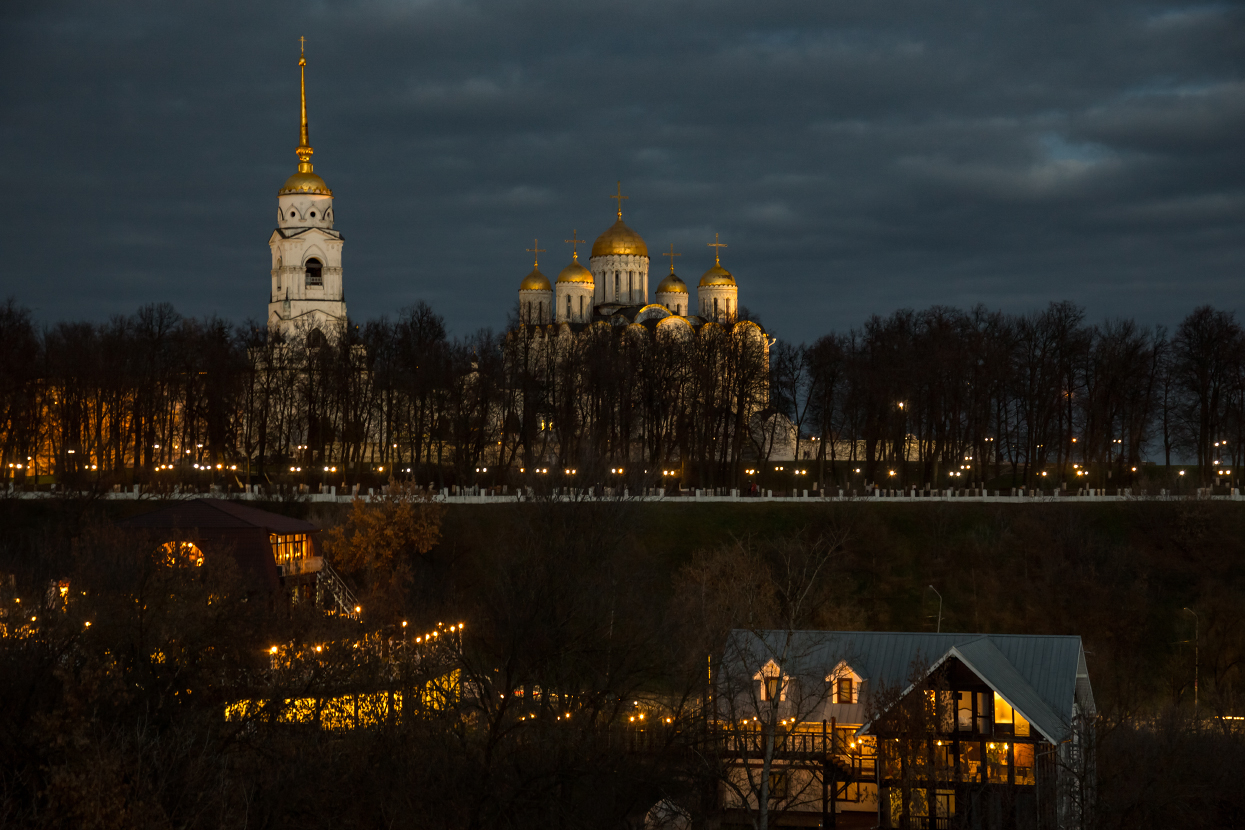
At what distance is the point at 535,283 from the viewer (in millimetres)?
97500

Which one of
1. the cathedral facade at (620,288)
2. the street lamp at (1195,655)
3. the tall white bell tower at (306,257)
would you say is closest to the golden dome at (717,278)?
the cathedral facade at (620,288)

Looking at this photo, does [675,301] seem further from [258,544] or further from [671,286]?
[258,544]

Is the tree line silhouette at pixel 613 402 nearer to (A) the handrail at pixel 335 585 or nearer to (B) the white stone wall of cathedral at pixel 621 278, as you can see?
(A) the handrail at pixel 335 585

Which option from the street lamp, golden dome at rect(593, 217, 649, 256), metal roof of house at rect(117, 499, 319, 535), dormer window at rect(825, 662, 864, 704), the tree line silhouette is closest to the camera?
dormer window at rect(825, 662, 864, 704)

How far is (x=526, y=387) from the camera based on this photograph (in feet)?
213

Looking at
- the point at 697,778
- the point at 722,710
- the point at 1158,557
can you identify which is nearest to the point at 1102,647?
the point at 1158,557

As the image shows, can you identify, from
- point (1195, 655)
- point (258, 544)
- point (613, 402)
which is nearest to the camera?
point (258, 544)

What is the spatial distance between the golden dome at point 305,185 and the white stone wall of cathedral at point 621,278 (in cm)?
1993

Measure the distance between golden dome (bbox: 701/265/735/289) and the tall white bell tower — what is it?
2615 centimetres

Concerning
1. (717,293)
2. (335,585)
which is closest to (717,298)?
(717,293)

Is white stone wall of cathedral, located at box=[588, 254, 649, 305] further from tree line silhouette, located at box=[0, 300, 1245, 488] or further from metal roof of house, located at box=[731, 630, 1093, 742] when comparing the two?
metal roof of house, located at box=[731, 630, 1093, 742]

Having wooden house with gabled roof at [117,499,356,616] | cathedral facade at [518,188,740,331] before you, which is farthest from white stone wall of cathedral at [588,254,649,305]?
wooden house with gabled roof at [117,499,356,616]

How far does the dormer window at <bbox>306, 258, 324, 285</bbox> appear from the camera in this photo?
3295 inches

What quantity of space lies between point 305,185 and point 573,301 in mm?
20307
